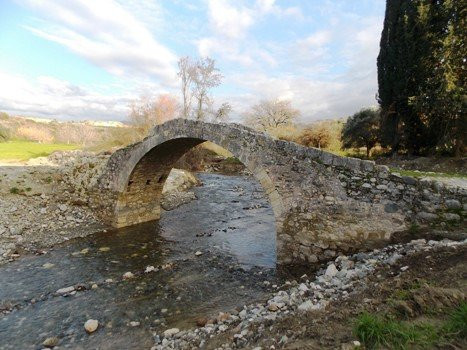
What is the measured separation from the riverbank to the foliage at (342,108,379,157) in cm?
1730

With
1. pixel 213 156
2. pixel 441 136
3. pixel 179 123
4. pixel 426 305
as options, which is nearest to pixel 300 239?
pixel 426 305

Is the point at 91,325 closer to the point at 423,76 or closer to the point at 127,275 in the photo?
the point at 127,275

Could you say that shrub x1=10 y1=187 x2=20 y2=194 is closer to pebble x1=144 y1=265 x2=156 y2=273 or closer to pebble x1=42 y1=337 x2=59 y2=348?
pebble x1=144 y1=265 x2=156 y2=273

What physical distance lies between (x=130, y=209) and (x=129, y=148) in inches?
106

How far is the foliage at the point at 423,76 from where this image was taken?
53.6 ft

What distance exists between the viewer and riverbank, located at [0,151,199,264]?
1063cm

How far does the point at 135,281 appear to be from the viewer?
8281mm

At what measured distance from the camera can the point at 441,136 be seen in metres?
17.7

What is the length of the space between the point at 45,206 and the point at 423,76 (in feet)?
68.9

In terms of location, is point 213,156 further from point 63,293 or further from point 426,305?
point 426,305

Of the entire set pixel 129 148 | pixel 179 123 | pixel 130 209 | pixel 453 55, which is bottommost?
pixel 130 209

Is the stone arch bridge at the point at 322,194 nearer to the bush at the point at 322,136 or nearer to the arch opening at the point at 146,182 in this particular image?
the arch opening at the point at 146,182

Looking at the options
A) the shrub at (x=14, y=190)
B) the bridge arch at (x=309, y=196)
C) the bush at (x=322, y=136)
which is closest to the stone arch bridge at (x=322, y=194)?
the bridge arch at (x=309, y=196)

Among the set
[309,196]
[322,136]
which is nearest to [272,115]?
[322,136]
